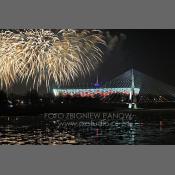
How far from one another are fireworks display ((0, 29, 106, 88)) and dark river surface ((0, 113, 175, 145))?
73 cm

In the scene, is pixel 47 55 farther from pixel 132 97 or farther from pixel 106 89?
pixel 132 97

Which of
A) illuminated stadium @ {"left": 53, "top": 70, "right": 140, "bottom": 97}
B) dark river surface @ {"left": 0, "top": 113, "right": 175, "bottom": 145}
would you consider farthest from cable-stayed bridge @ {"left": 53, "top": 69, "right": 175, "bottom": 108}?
dark river surface @ {"left": 0, "top": 113, "right": 175, "bottom": 145}

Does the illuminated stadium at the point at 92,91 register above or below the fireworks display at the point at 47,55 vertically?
below

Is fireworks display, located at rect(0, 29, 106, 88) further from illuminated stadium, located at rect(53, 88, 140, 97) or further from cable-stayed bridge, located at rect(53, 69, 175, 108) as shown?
cable-stayed bridge, located at rect(53, 69, 175, 108)

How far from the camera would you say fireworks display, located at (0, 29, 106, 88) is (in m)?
9.55

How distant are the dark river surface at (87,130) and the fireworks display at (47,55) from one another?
28.6 inches

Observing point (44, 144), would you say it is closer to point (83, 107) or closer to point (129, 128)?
point (83, 107)

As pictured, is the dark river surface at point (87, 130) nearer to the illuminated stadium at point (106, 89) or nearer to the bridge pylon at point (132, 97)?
the bridge pylon at point (132, 97)

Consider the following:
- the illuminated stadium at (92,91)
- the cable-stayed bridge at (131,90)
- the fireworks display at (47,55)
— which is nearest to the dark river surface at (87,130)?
the cable-stayed bridge at (131,90)

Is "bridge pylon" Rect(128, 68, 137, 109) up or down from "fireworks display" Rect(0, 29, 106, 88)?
down

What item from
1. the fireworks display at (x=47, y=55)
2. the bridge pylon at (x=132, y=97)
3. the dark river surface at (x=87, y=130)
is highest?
the fireworks display at (x=47, y=55)

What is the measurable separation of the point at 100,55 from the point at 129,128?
4.73 feet

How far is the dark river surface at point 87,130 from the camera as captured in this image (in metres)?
9.38

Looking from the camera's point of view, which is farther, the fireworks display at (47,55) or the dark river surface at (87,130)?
the fireworks display at (47,55)
